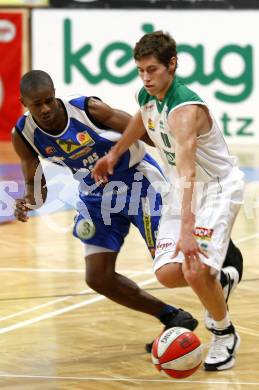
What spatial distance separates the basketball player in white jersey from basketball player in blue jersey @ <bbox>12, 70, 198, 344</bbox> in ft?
1.29

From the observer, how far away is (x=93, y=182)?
661cm

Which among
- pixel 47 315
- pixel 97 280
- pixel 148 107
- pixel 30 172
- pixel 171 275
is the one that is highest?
pixel 148 107

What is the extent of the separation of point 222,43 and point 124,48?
166 cm

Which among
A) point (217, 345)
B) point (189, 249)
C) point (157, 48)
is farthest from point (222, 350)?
point (157, 48)

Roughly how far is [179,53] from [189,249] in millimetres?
11604

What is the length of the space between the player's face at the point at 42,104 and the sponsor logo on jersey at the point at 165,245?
1.06 metres

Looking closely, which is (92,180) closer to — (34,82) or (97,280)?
(97,280)

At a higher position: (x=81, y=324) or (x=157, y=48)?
(x=157, y=48)

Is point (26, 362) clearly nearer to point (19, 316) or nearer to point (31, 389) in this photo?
point (31, 389)

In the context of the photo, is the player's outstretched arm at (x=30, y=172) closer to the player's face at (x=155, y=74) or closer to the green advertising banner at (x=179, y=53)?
the player's face at (x=155, y=74)

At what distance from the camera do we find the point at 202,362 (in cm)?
605

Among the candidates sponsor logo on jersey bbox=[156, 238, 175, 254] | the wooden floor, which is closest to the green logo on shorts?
sponsor logo on jersey bbox=[156, 238, 175, 254]

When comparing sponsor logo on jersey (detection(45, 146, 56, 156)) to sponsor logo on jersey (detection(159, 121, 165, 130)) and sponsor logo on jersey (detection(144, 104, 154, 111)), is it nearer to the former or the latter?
sponsor logo on jersey (detection(144, 104, 154, 111))

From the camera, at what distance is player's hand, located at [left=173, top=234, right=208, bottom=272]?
5.38 meters
